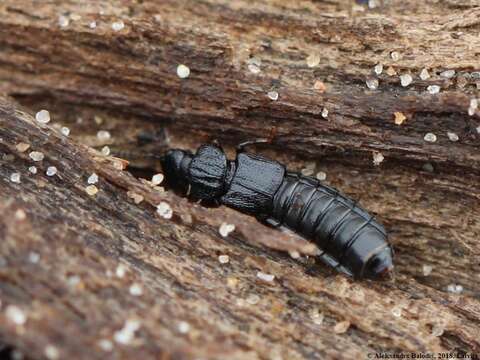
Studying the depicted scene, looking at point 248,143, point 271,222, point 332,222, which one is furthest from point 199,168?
point 332,222

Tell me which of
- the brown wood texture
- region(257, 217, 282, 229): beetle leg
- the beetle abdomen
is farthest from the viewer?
region(257, 217, 282, 229): beetle leg

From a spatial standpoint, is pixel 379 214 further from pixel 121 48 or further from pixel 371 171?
pixel 121 48

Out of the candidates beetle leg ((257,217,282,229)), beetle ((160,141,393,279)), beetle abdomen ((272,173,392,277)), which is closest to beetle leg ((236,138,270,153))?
beetle ((160,141,393,279))

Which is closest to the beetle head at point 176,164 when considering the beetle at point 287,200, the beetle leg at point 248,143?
the beetle at point 287,200

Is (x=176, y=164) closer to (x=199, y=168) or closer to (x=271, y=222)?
(x=199, y=168)

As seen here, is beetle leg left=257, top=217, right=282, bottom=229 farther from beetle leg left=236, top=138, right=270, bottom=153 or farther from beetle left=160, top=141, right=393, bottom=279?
beetle leg left=236, top=138, right=270, bottom=153

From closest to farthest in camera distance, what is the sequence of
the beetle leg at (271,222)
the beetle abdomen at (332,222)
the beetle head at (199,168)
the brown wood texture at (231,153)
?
the brown wood texture at (231,153)
the beetle abdomen at (332,222)
the beetle leg at (271,222)
the beetle head at (199,168)

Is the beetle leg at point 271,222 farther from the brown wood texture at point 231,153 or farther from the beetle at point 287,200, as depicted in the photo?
the brown wood texture at point 231,153
